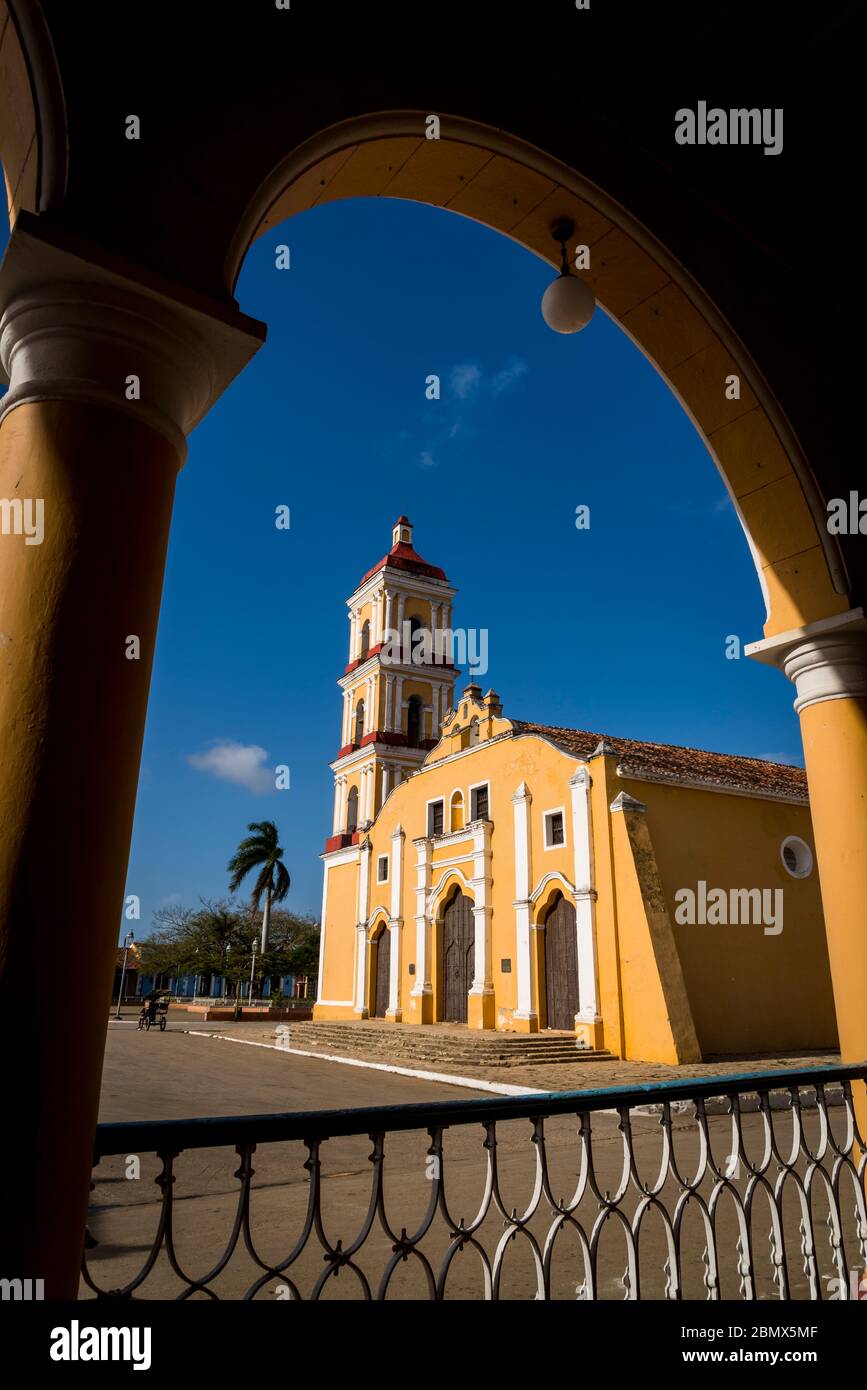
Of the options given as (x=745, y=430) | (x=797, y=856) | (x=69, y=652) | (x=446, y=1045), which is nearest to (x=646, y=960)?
(x=446, y=1045)

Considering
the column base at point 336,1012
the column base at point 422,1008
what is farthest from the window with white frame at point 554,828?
the column base at point 336,1012

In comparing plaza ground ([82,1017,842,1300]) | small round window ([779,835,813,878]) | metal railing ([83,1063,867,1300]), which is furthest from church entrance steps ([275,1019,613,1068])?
small round window ([779,835,813,878])

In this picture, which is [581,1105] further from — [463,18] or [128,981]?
[128,981]

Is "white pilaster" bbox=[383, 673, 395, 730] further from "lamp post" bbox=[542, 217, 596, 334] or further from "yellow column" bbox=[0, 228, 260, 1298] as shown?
"yellow column" bbox=[0, 228, 260, 1298]

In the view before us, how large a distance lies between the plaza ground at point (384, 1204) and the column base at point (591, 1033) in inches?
115

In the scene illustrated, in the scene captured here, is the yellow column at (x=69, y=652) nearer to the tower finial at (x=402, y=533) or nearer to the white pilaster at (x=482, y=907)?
the white pilaster at (x=482, y=907)

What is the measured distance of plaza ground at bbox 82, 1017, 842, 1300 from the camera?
12.5ft

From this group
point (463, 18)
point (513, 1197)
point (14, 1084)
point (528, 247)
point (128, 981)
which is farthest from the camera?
point (128, 981)

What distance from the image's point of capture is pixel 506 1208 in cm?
243

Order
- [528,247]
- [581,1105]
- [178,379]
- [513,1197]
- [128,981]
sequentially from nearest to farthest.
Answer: [178,379], [581,1105], [528,247], [513,1197], [128,981]

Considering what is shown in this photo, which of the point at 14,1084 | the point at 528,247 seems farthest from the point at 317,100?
the point at 14,1084

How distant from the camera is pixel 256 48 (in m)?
2.12

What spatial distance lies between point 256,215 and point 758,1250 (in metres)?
4.79

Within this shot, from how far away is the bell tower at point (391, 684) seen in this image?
2584 cm
